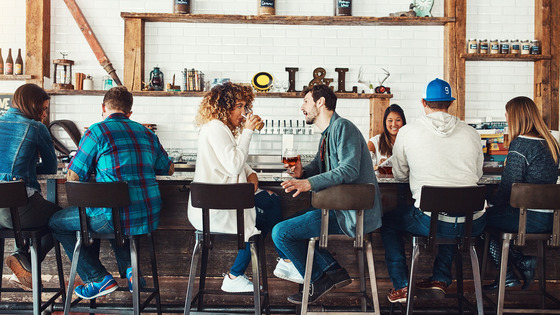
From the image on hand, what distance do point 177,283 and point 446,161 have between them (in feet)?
6.22

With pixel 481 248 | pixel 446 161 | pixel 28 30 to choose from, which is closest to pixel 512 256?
pixel 481 248

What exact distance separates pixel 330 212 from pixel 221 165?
653mm

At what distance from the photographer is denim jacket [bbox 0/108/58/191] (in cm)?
288

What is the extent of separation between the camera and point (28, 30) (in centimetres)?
571

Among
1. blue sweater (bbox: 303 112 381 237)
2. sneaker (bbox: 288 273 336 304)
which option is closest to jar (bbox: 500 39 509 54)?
blue sweater (bbox: 303 112 381 237)

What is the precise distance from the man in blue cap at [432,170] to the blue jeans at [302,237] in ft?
1.35

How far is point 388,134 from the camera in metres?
4.71

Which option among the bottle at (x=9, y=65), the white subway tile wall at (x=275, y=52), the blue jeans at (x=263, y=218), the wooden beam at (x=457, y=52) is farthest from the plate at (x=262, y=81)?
the blue jeans at (x=263, y=218)

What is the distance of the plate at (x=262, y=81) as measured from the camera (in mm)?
5805

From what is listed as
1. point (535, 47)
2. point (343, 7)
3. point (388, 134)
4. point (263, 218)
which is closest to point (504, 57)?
point (535, 47)

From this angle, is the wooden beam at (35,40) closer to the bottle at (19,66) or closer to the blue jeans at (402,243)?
the bottle at (19,66)

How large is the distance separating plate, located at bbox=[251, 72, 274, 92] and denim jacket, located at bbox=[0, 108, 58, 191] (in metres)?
3.13

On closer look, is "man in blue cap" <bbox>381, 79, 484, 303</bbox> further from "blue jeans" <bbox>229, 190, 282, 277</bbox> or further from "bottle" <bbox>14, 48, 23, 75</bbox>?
"bottle" <bbox>14, 48, 23, 75</bbox>

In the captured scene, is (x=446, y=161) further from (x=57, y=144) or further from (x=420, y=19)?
(x=57, y=144)
